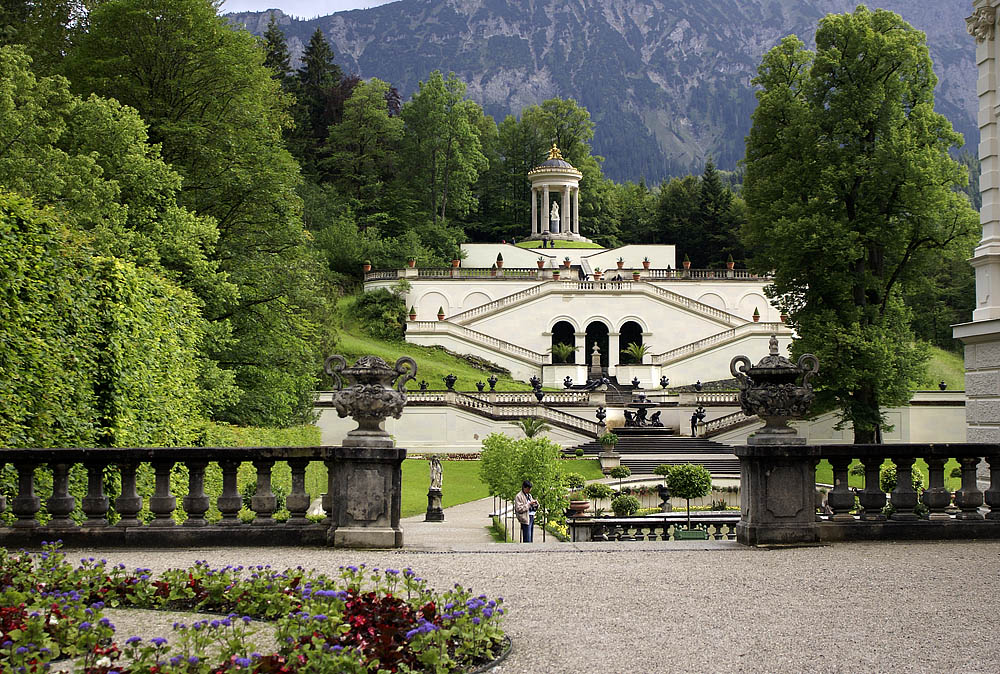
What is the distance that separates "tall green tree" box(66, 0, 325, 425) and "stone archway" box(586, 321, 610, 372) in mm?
33623

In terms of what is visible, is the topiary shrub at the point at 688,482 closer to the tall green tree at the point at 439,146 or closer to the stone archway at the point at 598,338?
the stone archway at the point at 598,338

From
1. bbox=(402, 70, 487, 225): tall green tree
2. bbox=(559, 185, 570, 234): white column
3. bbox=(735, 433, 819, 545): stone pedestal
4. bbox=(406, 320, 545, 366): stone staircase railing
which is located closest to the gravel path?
bbox=(735, 433, 819, 545): stone pedestal

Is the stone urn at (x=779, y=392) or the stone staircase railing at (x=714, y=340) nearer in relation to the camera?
the stone urn at (x=779, y=392)

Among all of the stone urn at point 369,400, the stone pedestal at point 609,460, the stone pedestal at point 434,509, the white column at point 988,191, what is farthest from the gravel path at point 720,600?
the stone pedestal at point 609,460

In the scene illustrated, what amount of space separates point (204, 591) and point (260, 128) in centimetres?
2374

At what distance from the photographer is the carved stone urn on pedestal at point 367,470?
10.1m

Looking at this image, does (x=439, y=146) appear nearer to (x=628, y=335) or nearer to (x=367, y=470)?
(x=628, y=335)

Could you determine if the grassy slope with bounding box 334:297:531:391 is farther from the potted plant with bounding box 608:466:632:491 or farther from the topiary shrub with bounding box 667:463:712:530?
the topiary shrub with bounding box 667:463:712:530

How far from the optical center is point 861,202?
29.8 metres

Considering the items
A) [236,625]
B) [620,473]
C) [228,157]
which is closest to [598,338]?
[620,473]

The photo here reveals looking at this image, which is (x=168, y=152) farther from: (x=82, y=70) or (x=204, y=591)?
(x=204, y=591)

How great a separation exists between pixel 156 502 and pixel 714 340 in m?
48.1

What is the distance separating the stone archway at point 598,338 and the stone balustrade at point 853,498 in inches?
1964

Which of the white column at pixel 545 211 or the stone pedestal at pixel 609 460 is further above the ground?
the white column at pixel 545 211
